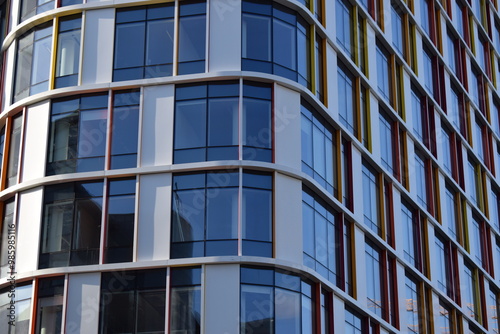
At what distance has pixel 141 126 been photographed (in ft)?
131

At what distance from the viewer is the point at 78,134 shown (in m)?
40.4

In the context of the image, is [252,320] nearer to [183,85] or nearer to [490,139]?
[183,85]

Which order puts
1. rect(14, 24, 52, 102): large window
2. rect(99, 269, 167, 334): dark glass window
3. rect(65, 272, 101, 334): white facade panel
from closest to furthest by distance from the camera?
rect(99, 269, 167, 334): dark glass window, rect(65, 272, 101, 334): white facade panel, rect(14, 24, 52, 102): large window

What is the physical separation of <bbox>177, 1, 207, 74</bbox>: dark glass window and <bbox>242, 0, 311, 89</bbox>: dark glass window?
1.44m

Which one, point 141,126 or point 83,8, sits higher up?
point 83,8

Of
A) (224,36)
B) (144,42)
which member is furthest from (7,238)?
(224,36)

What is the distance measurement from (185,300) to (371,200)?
11651 mm

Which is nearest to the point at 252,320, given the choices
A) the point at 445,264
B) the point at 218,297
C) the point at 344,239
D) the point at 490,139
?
A: the point at 218,297

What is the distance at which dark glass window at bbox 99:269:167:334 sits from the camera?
3759 centimetres

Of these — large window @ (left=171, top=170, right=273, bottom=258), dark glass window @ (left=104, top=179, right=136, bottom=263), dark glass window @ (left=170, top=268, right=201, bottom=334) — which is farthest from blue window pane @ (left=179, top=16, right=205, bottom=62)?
dark glass window @ (left=170, top=268, right=201, bottom=334)

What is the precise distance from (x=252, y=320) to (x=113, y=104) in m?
9.09

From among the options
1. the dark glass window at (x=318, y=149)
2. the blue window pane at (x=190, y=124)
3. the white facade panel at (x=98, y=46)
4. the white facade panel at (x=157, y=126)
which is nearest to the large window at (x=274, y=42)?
the dark glass window at (x=318, y=149)

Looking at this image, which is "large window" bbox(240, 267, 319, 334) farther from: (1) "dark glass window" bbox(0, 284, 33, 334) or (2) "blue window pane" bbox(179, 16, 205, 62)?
(2) "blue window pane" bbox(179, 16, 205, 62)

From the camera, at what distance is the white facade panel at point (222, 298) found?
3684 centimetres
